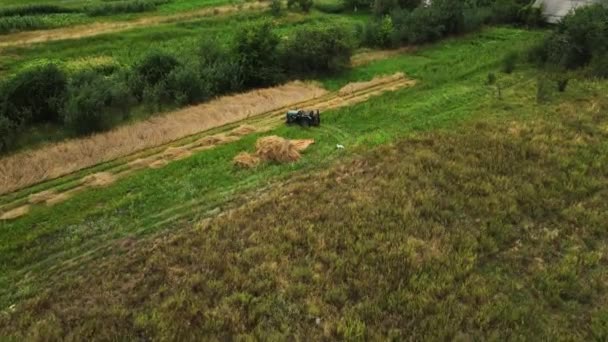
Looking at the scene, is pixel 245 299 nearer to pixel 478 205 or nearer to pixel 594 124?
pixel 478 205

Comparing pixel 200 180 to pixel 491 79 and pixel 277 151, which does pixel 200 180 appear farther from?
pixel 491 79

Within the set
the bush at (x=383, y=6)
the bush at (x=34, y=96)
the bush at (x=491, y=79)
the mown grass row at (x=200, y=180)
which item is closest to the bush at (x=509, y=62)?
the mown grass row at (x=200, y=180)

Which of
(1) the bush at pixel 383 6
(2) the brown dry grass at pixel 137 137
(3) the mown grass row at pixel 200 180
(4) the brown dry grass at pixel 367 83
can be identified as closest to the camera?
(3) the mown grass row at pixel 200 180

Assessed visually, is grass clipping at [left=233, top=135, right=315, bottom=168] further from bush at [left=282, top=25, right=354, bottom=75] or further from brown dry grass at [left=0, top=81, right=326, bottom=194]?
bush at [left=282, top=25, right=354, bottom=75]

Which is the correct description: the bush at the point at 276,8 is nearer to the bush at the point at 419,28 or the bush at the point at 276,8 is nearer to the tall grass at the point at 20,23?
the bush at the point at 419,28

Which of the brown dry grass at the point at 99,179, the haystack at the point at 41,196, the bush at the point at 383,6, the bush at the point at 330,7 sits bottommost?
the haystack at the point at 41,196

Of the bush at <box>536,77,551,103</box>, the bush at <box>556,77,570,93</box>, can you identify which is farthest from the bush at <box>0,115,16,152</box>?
the bush at <box>556,77,570,93</box>
